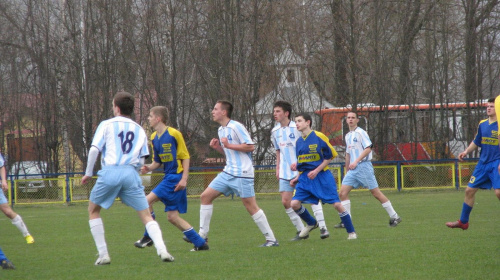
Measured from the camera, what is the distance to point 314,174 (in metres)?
9.09

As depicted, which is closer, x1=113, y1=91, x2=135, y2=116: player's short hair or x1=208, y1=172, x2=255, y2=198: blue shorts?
x1=113, y1=91, x2=135, y2=116: player's short hair

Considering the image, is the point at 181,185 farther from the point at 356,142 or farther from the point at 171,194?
the point at 356,142

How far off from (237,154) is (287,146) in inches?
55.8

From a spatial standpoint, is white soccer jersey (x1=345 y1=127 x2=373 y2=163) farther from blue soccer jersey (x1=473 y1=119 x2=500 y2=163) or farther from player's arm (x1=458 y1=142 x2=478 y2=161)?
blue soccer jersey (x1=473 y1=119 x2=500 y2=163)

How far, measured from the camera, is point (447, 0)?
25.6 metres

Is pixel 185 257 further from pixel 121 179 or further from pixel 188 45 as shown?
pixel 188 45

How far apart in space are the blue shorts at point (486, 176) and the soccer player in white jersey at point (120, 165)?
183 inches

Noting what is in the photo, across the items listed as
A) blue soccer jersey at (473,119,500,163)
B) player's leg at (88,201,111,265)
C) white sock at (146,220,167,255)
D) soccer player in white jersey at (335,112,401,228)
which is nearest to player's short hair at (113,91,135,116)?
player's leg at (88,201,111,265)

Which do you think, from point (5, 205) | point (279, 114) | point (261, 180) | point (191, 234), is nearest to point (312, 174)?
point (279, 114)

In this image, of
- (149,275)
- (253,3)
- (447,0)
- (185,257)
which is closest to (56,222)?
(185,257)

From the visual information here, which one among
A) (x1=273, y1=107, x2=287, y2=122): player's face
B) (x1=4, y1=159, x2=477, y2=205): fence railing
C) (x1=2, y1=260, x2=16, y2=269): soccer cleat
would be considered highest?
(x1=273, y1=107, x2=287, y2=122): player's face

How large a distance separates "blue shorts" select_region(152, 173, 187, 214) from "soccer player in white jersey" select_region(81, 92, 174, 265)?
5.46 feet

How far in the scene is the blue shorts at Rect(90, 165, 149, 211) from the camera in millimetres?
6586

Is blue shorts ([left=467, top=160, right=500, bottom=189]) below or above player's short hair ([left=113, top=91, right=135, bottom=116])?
below
